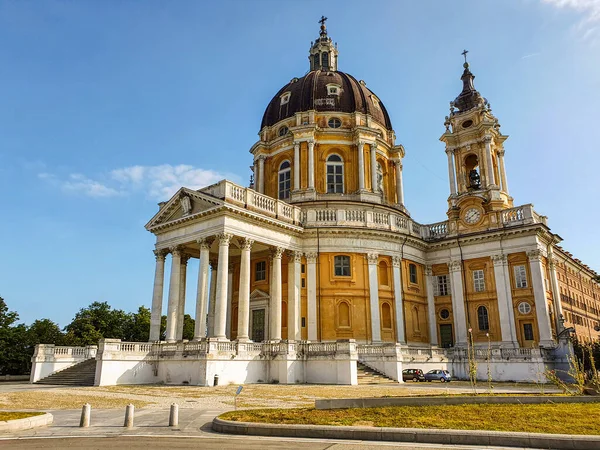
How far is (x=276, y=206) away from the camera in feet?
111

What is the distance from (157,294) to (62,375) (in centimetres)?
711

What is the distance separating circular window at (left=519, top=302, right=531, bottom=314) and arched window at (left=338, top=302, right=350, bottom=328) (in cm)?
1191

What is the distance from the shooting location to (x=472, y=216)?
38.5 meters

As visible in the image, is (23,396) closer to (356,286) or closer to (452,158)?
(356,286)

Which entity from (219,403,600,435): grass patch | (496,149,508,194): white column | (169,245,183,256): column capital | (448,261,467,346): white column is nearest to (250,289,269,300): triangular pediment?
(169,245,183,256): column capital

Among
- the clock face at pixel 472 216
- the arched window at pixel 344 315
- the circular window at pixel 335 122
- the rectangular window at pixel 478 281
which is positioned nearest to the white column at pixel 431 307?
the rectangular window at pixel 478 281

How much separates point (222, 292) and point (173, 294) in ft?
15.6

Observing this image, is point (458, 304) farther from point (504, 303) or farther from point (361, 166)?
point (361, 166)

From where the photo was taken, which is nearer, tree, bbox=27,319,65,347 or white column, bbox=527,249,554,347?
white column, bbox=527,249,554,347

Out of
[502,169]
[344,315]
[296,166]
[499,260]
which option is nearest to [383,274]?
[344,315]

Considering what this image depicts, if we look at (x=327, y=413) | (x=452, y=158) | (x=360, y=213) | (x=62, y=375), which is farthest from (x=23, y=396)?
(x=452, y=158)

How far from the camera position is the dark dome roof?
42875mm

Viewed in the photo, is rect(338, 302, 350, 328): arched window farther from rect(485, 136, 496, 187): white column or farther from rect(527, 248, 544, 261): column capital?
rect(485, 136, 496, 187): white column

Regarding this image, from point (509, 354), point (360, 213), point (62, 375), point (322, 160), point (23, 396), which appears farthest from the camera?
point (322, 160)
